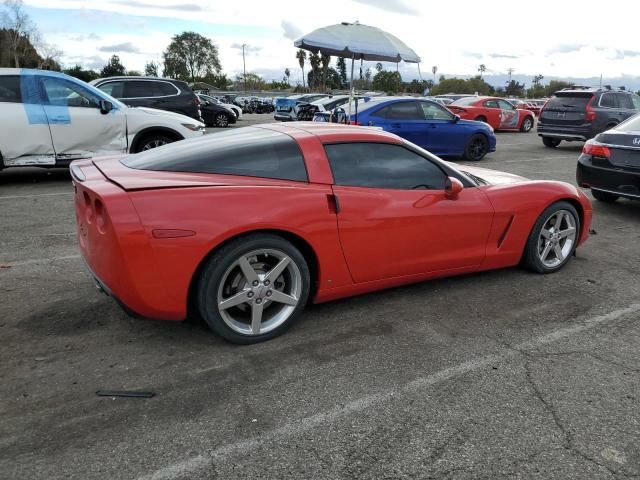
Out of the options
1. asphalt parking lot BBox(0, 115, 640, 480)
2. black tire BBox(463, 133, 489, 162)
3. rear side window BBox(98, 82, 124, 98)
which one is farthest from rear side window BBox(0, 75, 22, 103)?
black tire BBox(463, 133, 489, 162)

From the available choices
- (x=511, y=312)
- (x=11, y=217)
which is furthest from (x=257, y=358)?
(x=11, y=217)

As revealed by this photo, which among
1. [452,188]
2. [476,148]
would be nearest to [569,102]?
[476,148]

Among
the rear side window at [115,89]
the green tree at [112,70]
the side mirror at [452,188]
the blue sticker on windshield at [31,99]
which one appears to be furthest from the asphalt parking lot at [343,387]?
the green tree at [112,70]

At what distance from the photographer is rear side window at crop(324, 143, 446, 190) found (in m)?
3.57

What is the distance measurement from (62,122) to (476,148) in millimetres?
8684

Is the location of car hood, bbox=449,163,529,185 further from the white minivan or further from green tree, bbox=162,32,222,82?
green tree, bbox=162,32,222,82

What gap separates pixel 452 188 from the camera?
3.80 meters

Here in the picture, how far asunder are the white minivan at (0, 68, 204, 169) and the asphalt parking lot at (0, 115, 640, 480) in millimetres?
4217

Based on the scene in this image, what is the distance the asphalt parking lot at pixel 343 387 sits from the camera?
228cm

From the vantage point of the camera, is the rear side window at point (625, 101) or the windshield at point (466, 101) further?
the windshield at point (466, 101)

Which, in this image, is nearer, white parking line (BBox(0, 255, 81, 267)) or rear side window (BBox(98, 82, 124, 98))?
white parking line (BBox(0, 255, 81, 267))

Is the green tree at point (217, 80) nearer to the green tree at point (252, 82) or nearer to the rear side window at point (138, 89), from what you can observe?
the green tree at point (252, 82)

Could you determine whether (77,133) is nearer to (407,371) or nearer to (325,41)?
(325,41)

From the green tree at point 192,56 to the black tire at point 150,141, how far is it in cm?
10359
